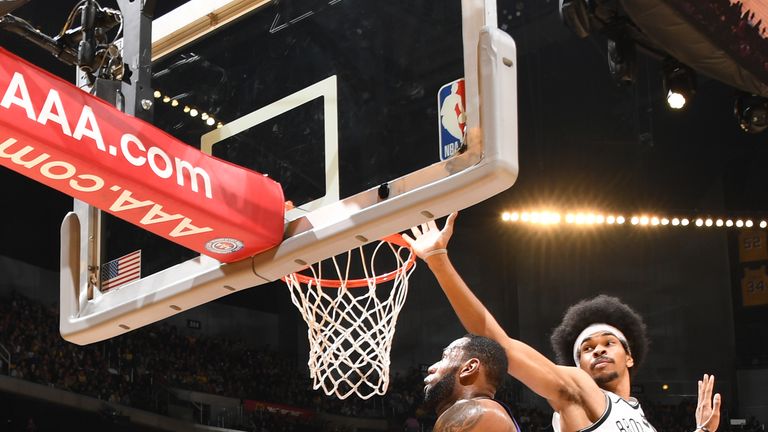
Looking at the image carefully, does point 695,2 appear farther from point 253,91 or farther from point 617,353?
point 253,91

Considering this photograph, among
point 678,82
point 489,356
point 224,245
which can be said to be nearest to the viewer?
point 489,356

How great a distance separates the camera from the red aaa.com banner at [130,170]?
324 centimetres

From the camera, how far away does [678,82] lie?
6.58 meters

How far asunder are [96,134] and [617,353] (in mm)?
2309

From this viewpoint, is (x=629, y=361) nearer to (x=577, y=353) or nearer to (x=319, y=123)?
(x=577, y=353)

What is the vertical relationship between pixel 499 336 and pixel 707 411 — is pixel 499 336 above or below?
above

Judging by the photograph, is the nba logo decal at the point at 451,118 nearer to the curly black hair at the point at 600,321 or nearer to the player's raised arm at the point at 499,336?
the player's raised arm at the point at 499,336

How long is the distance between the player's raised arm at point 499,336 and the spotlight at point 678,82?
314 cm

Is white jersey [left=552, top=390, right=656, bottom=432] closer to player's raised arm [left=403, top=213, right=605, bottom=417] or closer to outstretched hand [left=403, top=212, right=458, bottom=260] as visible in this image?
player's raised arm [left=403, top=213, right=605, bottom=417]

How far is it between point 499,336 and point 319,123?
105 cm

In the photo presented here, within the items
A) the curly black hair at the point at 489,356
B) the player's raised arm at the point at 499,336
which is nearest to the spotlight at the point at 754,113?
the player's raised arm at the point at 499,336

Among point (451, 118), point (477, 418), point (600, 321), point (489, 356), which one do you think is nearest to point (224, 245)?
point (451, 118)

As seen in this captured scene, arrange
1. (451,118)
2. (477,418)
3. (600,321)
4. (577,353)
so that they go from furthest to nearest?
(600,321) < (577,353) < (451,118) < (477,418)

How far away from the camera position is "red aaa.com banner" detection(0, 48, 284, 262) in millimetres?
3236
